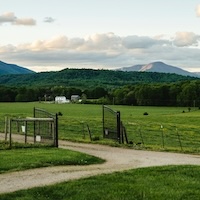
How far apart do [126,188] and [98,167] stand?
5.37 meters

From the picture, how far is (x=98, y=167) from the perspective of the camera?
18.0 metres

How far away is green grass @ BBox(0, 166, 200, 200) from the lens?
38.5 ft

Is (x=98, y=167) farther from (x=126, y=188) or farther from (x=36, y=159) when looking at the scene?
(x=126, y=188)

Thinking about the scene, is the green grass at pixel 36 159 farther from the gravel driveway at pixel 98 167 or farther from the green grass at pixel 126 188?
the green grass at pixel 126 188

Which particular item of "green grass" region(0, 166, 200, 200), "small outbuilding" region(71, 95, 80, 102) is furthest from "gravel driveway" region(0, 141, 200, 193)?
"small outbuilding" region(71, 95, 80, 102)

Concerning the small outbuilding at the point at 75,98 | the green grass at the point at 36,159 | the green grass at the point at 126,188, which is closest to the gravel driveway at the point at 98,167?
the green grass at the point at 36,159

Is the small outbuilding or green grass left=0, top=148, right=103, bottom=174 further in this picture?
the small outbuilding

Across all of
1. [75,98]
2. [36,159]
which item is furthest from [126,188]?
[75,98]

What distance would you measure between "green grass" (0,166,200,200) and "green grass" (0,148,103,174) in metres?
3.55

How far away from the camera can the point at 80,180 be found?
45.8 ft

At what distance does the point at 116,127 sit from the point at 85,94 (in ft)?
406

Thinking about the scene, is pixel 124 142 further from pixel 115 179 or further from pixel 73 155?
pixel 115 179

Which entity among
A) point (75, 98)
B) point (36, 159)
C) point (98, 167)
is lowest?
point (98, 167)

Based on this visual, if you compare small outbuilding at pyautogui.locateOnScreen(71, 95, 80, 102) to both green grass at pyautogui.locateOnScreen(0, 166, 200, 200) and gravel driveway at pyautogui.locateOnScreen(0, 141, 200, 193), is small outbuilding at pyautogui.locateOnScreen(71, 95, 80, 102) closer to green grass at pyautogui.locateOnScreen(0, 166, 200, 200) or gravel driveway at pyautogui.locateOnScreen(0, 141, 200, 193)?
gravel driveway at pyautogui.locateOnScreen(0, 141, 200, 193)
